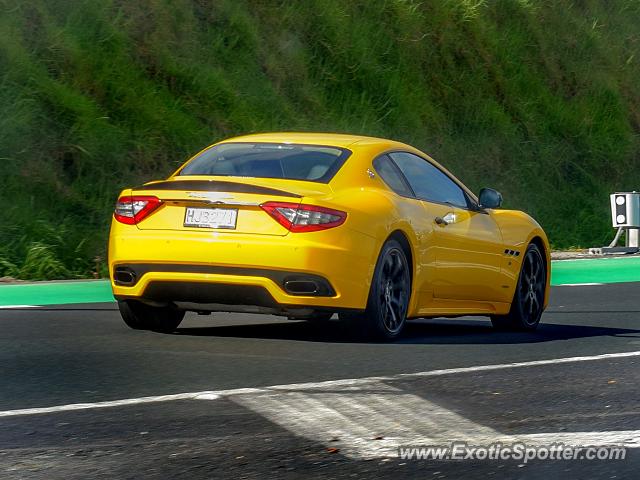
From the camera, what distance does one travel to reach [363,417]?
694 cm

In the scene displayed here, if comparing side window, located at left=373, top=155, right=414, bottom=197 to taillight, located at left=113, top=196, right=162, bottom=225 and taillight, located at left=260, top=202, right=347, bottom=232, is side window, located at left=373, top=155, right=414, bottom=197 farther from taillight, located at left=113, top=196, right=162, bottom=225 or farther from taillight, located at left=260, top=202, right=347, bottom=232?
taillight, located at left=113, top=196, right=162, bottom=225

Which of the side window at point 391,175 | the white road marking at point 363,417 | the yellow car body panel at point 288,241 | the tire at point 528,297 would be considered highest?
the side window at point 391,175

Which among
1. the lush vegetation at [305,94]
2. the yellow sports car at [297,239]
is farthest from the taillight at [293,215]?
the lush vegetation at [305,94]

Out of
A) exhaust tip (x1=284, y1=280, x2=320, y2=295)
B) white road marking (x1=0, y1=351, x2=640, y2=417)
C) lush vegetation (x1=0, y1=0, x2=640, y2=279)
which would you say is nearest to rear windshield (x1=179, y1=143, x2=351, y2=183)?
exhaust tip (x1=284, y1=280, x2=320, y2=295)

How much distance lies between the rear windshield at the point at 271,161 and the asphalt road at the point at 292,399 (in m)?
1.16

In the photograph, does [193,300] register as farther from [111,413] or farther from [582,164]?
[582,164]

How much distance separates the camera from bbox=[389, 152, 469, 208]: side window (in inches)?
433

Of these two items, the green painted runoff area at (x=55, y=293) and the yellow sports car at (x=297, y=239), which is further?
the green painted runoff area at (x=55, y=293)

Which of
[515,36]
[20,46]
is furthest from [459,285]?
[515,36]

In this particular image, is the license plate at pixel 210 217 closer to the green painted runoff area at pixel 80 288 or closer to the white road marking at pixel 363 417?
the white road marking at pixel 363 417

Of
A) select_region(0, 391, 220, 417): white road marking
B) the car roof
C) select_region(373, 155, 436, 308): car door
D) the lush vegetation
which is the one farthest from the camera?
the lush vegetation

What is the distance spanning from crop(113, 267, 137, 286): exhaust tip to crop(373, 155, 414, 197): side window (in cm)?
191

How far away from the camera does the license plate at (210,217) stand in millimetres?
9641

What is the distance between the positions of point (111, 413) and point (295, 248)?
282 cm
